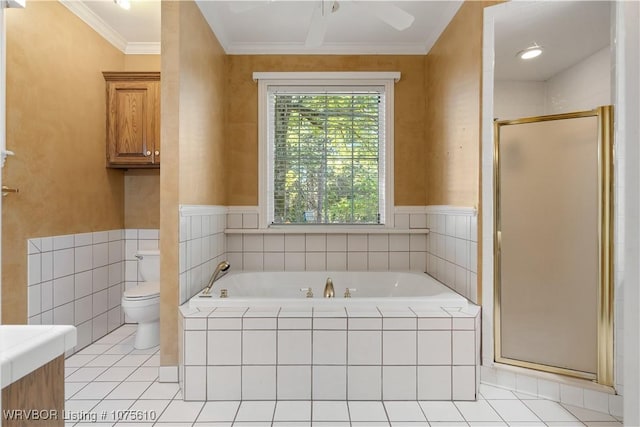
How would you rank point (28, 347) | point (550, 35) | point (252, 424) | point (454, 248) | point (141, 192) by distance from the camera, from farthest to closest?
point (141, 192)
point (454, 248)
point (550, 35)
point (252, 424)
point (28, 347)

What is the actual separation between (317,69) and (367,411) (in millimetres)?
2571

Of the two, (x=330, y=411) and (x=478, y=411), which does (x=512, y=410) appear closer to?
(x=478, y=411)

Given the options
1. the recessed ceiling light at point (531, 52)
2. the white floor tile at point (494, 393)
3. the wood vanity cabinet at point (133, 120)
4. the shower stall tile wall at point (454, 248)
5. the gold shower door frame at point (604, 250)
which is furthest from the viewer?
the wood vanity cabinet at point (133, 120)

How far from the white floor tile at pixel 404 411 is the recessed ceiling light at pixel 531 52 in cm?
242

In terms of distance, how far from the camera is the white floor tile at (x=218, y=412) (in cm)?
176

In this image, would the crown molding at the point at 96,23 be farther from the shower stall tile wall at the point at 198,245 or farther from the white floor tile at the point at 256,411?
the white floor tile at the point at 256,411

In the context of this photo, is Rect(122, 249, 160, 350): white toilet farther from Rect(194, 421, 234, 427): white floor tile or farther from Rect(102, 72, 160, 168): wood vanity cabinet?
Rect(194, 421, 234, 427): white floor tile

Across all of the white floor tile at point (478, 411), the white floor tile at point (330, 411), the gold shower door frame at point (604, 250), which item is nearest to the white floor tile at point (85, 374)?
the white floor tile at point (330, 411)

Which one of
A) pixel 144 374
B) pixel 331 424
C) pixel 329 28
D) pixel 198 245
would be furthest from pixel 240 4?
pixel 144 374

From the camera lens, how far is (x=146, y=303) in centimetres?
253

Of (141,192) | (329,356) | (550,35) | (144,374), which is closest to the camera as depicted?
(329,356)

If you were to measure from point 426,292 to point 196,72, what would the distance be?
2219 mm

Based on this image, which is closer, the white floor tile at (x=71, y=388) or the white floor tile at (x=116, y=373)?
the white floor tile at (x=71, y=388)

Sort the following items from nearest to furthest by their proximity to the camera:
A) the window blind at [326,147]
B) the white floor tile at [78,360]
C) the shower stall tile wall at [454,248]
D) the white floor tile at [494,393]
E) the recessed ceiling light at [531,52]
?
the white floor tile at [494,393] → the shower stall tile wall at [454,248] → the white floor tile at [78,360] → the recessed ceiling light at [531,52] → the window blind at [326,147]
